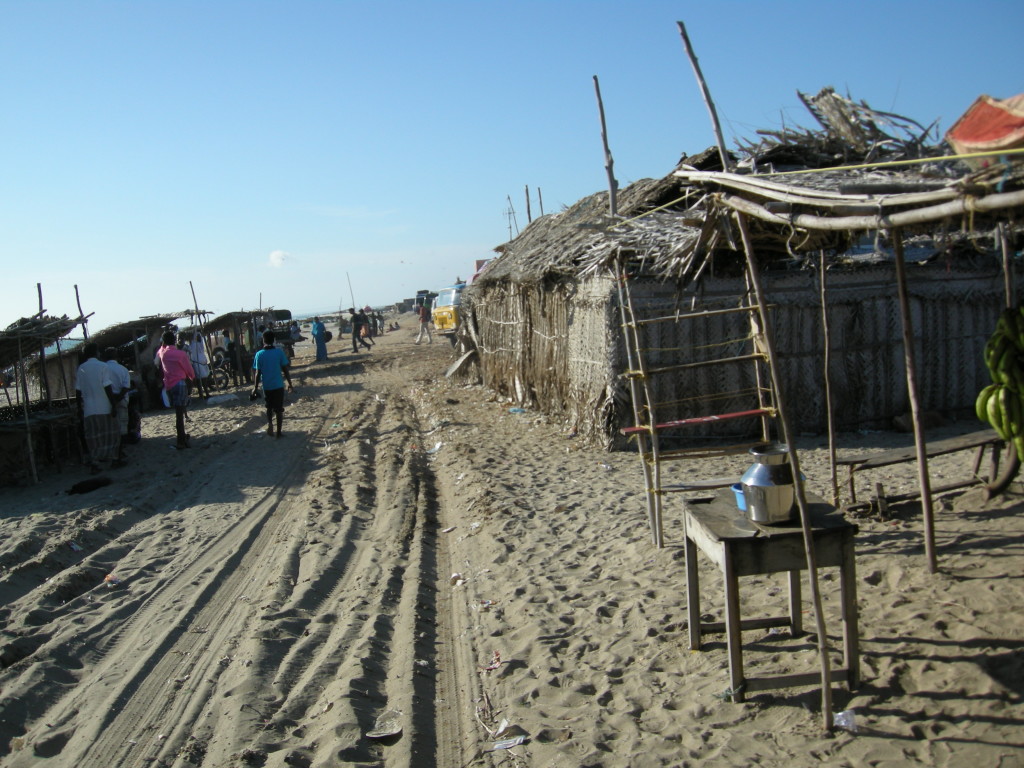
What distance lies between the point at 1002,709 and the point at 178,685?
4.36 m

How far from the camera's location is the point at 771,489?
3.88m

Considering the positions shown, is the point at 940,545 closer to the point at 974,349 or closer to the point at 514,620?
the point at 514,620

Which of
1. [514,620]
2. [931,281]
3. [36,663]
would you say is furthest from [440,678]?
[931,281]

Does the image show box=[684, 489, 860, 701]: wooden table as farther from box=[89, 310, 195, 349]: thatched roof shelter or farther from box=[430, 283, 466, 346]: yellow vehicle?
box=[430, 283, 466, 346]: yellow vehicle

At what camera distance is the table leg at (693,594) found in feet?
14.6

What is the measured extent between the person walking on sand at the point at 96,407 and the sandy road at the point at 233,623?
71 centimetres

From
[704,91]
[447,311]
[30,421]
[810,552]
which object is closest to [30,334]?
[30,421]

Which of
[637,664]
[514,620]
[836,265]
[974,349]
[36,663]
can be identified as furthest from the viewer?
[974,349]

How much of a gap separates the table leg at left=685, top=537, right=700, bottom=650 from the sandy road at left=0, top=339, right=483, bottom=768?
4.65 ft

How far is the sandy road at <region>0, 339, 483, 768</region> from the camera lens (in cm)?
398

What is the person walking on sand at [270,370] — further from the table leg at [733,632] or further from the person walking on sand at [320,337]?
the person walking on sand at [320,337]

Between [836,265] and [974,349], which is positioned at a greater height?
[836,265]

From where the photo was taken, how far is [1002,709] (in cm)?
356

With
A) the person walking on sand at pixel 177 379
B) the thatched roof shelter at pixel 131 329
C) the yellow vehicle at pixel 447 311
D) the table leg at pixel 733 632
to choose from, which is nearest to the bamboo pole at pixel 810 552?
the table leg at pixel 733 632
